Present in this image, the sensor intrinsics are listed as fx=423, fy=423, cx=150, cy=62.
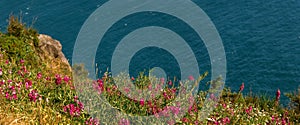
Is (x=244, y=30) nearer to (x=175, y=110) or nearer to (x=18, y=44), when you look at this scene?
(x=18, y=44)

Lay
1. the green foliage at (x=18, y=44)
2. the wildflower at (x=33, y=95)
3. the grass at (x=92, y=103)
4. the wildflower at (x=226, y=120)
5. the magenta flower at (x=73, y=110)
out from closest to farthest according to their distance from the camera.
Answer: the grass at (x=92, y=103), the magenta flower at (x=73, y=110), the wildflower at (x=33, y=95), the wildflower at (x=226, y=120), the green foliage at (x=18, y=44)

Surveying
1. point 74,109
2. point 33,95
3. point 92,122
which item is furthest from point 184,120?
point 33,95

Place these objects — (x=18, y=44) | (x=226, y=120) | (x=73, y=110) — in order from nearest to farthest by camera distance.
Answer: (x=73, y=110) → (x=226, y=120) → (x=18, y=44)

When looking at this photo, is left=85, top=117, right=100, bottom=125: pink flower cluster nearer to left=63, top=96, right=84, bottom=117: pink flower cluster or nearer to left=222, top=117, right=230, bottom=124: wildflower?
left=63, top=96, right=84, bottom=117: pink flower cluster

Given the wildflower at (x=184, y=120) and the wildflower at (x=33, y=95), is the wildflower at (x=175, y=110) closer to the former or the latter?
the wildflower at (x=184, y=120)

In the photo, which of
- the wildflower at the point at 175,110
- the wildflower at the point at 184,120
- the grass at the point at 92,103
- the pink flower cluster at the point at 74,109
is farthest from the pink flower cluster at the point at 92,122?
the wildflower at the point at 184,120

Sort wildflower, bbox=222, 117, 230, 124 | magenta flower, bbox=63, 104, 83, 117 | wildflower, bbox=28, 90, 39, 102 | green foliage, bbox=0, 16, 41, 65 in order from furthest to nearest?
green foliage, bbox=0, 16, 41, 65
wildflower, bbox=222, 117, 230, 124
wildflower, bbox=28, 90, 39, 102
magenta flower, bbox=63, 104, 83, 117

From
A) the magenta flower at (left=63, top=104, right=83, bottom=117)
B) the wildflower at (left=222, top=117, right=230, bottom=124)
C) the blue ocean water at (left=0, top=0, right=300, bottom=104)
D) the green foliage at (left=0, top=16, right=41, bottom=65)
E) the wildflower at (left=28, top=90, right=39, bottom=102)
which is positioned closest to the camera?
the magenta flower at (left=63, top=104, right=83, bottom=117)

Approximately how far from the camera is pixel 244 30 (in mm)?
59656

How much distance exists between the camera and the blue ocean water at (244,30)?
50.2 m

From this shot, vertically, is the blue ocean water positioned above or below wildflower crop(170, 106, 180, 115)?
above

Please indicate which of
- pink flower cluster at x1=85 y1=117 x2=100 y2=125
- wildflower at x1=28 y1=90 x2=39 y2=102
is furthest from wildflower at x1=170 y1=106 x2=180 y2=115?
wildflower at x1=28 y1=90 x2=39 y2=102

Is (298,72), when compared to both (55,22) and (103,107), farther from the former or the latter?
(103,107)

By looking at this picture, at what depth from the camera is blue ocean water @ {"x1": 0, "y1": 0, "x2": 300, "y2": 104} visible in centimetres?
5016
